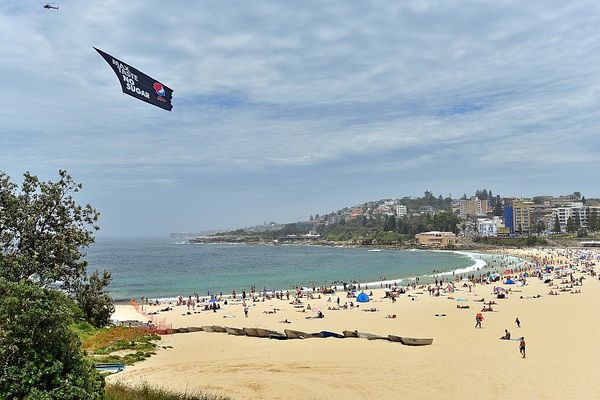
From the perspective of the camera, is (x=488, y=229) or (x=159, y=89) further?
(x=488, y=229)

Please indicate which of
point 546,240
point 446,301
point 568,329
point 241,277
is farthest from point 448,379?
point 546,240

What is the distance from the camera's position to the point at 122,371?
15.2 metres

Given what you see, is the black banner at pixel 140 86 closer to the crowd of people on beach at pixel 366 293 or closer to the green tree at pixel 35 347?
the green tree at pixel 35 347

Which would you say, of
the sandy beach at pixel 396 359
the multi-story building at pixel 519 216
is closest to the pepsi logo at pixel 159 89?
the sandy beach at pixel 396 359

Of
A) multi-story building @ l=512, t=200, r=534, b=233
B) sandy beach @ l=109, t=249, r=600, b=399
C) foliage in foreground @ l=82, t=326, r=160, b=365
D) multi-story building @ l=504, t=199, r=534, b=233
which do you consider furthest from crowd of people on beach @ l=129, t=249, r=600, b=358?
multi-story building @ l=504, t=199, r=534, b=233

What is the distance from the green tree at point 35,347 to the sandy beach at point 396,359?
784cm

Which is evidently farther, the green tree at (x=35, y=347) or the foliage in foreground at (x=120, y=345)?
the foliage in foreground at (x=120, y=345)

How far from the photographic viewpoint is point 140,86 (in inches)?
334

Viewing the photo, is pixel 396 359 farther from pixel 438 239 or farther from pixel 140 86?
pixel 438 239

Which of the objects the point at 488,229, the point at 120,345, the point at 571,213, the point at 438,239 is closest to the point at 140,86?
the point at 120,345

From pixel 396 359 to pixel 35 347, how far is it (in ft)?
45.7

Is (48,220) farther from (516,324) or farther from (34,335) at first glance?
(516,324)

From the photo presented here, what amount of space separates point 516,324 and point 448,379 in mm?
12003

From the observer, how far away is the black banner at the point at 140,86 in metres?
7.79
